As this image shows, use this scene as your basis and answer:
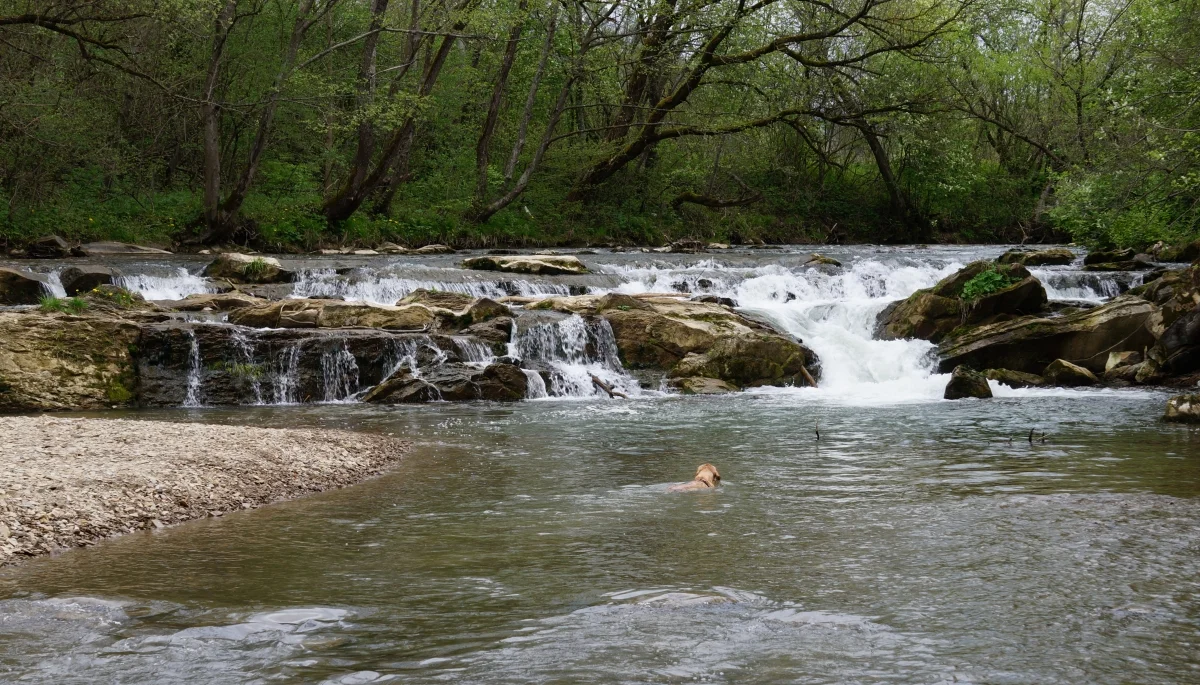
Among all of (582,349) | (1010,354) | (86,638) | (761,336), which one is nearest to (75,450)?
(86,638)

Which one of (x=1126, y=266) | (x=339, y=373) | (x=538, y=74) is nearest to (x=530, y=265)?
(x=339, y=373)

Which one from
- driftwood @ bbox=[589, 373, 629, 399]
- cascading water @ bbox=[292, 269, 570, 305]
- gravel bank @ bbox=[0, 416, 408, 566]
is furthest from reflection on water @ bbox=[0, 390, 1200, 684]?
Result: cascading water @ bbox=[292, 269, 570, 305]

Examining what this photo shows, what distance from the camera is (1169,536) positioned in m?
5.95

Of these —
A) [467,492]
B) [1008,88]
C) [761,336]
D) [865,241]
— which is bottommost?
[467,492]

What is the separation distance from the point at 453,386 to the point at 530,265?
24.8ft

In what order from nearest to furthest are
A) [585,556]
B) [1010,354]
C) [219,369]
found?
[585,556]
[219,369]
[1010,354]

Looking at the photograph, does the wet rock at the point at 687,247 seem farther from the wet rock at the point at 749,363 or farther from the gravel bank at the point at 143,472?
the gravel bank at the point at 143,472

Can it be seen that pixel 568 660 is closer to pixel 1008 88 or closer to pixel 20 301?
pixel 20 301

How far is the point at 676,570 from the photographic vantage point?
213 inches

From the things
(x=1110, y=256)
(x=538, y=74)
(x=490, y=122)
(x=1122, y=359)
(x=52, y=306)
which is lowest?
(x=1122, y=359)

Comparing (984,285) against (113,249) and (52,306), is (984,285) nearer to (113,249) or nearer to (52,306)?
(52,306)

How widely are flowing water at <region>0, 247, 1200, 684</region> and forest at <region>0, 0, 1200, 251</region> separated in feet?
32.6

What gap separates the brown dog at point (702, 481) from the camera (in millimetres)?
7887

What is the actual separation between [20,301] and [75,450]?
1004cm
